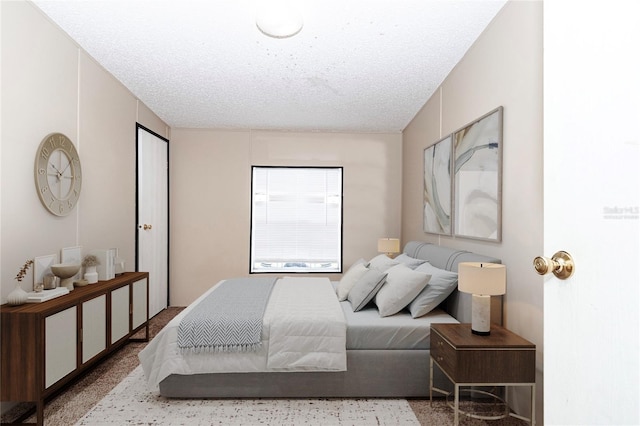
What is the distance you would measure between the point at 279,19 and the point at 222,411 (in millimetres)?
2594

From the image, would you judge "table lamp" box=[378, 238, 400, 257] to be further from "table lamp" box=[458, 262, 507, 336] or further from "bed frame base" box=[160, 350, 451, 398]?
"table lamp" box=[458, 262, 507, 336]

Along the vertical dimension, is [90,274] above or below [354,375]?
above

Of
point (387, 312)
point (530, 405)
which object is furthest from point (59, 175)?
point (530, 405)

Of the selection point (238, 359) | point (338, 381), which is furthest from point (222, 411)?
point (338, 381)

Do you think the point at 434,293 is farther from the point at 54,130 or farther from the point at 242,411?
the point at 54,130

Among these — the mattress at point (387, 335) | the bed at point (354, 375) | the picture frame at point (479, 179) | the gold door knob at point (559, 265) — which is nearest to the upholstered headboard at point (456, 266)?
the bed at point (354, 375)

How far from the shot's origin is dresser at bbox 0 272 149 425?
86.5 inches

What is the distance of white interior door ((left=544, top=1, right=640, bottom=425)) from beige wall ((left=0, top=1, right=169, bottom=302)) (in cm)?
288

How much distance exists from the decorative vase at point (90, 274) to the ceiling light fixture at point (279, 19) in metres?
2.32

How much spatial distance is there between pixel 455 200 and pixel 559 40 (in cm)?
255

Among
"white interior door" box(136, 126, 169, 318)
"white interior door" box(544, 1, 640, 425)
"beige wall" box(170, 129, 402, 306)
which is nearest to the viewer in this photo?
"white interior door" box(544, 1, 640, 425)

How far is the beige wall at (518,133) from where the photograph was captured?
2.22 m

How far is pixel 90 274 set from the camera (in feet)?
10.3

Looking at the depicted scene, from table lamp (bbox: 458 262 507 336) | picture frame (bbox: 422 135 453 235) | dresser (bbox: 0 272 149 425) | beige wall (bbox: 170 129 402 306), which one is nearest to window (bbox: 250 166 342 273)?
beige wall (bbox: 170 129 402 306)
